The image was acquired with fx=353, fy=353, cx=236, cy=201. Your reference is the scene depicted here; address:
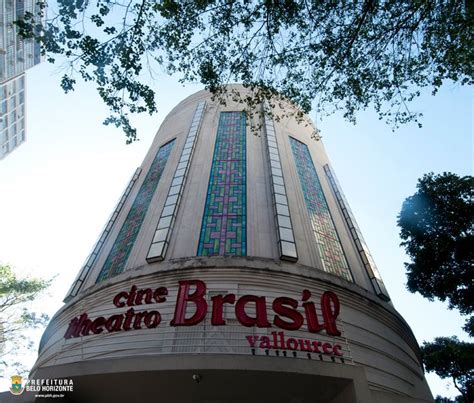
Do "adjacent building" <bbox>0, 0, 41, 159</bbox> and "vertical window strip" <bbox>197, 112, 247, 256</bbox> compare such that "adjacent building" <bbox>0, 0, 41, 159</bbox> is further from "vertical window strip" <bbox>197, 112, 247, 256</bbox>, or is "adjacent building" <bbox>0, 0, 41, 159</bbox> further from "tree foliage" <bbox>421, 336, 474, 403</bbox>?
"tree foliage" <bbox>421, 336, 474, 403</bbox>

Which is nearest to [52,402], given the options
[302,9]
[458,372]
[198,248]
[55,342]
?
[55,342]

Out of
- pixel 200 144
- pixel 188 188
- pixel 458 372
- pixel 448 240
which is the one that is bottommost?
pixel 458 372

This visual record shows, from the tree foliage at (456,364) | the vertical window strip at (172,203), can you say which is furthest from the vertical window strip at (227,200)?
the tree foliage at (456,364)

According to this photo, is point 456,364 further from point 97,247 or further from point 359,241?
point 97,247

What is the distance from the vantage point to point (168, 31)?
33.6 feet

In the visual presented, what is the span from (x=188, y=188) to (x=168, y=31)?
8.13m

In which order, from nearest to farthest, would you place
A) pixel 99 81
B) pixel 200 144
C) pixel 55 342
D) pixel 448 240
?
1. pixel 99 81
2. pixel 55 342
3. pixel 448 240
4. pixel 200 144

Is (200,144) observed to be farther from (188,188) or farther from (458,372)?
(458,372)

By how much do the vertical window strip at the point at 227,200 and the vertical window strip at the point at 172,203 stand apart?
1339 millimetres

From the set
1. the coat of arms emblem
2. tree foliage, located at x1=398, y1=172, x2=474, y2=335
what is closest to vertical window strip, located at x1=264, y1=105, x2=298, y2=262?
tree foliage, located at x1=398, y1=172, x2=474, y2=335

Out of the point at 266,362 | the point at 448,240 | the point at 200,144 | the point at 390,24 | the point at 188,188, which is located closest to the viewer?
the point at 266,362

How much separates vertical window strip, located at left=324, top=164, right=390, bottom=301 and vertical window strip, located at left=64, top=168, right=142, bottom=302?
1188 centimetres

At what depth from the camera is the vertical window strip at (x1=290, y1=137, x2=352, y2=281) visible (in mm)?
14938

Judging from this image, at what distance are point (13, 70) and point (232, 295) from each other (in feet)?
198
